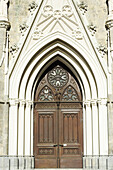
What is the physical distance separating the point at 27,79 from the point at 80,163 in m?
4.02

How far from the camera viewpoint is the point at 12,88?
13523 millimetres

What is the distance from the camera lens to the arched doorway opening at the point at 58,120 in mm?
14008

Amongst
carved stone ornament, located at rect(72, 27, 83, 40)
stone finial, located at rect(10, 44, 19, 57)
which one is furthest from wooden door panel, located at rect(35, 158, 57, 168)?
carved stone ornament, located at rect(72, 27, 83, 40)

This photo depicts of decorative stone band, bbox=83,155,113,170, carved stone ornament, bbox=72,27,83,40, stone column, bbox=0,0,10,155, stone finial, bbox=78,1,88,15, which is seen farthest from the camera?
stone finial, bbox=78,1,88,15

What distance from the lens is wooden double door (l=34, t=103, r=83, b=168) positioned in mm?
13969

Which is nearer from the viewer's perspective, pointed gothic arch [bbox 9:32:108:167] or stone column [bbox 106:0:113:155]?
stone column [bbox 106:0:113:155]

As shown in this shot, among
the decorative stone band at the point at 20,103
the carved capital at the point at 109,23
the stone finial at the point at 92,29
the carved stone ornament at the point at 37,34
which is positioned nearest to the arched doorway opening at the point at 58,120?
the decorative stone band at the point at 20,103

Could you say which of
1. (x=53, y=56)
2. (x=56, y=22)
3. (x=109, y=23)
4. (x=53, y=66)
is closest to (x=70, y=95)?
(x=53, y=66)

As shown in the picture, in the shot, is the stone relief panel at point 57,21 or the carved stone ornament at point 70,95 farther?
the carved stone ornament at point 70,95

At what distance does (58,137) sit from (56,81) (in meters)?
2.35

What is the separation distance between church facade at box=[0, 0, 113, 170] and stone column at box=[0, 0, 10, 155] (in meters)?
0.04

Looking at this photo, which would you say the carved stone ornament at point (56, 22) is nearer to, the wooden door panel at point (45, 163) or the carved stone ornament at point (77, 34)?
the carved stone ornament at point (77, 34)

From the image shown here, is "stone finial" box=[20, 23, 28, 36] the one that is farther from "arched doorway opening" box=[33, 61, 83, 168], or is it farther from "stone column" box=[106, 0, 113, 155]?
"stone column" box=[106, 0, 113, 155]

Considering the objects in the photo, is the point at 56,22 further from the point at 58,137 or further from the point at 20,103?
the point at 58,137
